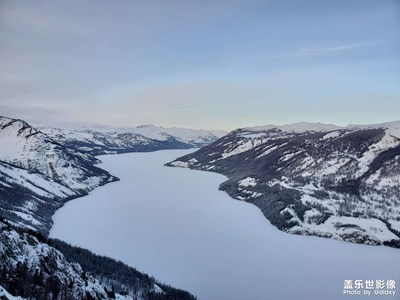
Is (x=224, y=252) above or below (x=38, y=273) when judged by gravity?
below

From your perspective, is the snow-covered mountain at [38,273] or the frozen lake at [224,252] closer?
the snow-covered mountain at [38,273]

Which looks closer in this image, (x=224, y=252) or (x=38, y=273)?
(x=38, y=273)

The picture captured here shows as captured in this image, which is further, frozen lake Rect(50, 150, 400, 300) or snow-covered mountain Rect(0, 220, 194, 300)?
frozen lake Rect(50, 150, 400, 300)

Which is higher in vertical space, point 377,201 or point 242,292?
point 377,201

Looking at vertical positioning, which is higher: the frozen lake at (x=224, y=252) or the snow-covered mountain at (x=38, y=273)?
the snow-covered mountain at (x=38, y=273)

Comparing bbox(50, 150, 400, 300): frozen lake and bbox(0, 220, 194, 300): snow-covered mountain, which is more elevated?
bbox(0, 220, 194, 300): snow-covered mountain

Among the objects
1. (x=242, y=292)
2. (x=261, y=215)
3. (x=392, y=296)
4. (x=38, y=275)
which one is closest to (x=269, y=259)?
(x=242, y=292)

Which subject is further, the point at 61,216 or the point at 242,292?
the point at 61,216

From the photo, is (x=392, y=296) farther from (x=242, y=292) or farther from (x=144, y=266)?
(x=144, y=266)
